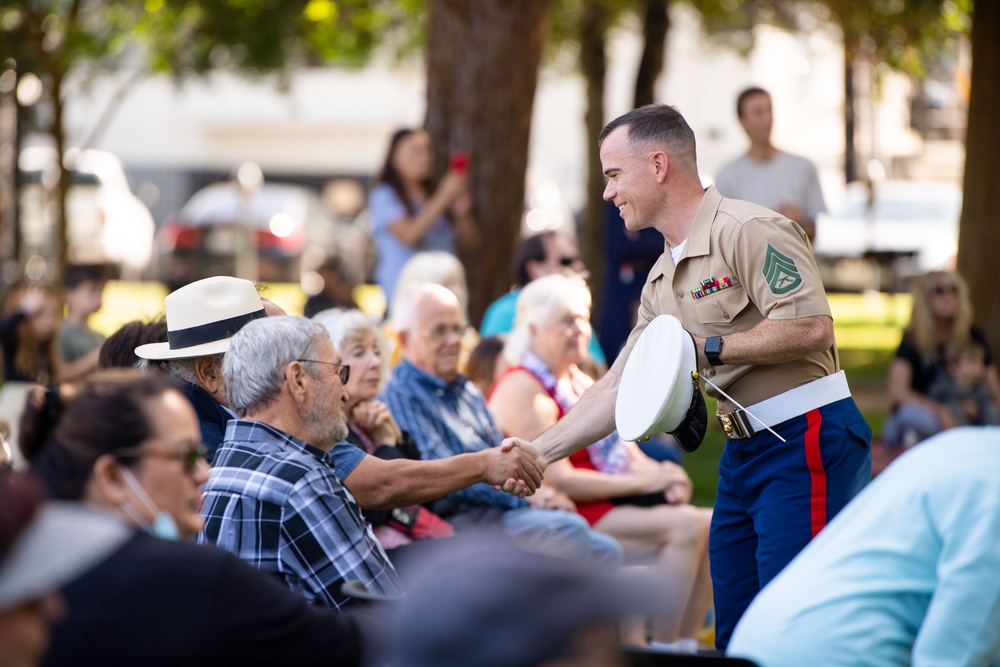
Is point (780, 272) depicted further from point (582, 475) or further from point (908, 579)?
point (582, 475)

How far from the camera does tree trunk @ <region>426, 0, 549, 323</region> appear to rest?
9492 mm

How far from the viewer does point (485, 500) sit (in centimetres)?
539

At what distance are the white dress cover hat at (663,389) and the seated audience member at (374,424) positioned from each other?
1015mm

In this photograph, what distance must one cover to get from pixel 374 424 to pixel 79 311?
4231mm

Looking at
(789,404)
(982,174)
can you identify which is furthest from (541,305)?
(982,174)

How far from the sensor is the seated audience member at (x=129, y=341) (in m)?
4.60

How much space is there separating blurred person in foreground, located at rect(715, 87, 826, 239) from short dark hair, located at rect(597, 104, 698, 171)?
12.5ft

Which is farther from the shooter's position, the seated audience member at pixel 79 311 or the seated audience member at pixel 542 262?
the seated audience member at pixel 79 311

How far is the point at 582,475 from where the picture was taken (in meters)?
5.73

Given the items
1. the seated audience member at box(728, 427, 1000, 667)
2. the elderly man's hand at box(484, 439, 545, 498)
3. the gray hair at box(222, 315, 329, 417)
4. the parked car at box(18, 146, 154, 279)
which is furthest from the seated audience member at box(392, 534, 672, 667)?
the parked car at box(18, 146, 154, 279)

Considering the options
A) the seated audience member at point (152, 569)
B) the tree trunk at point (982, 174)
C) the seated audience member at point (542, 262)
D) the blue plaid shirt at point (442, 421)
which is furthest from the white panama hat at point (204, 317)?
the tree trunk at point (982, 174)

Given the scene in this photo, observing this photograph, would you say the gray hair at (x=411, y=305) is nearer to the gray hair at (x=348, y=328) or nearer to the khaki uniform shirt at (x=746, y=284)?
the gray hair at (x=348, y=328)

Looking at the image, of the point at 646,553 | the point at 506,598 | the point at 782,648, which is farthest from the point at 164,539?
the point at 646,553

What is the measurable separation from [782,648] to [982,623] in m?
0.38
